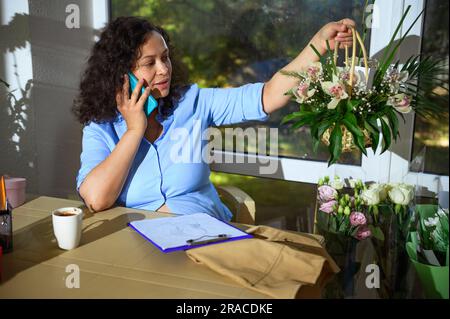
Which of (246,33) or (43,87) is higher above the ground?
(246,33)

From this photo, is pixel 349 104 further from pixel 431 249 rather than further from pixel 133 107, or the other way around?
pixel 133 107

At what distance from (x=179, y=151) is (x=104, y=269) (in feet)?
2.36

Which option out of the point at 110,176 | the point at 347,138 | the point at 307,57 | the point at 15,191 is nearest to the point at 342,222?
the point at 347,138

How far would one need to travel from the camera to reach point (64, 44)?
7.31 feet

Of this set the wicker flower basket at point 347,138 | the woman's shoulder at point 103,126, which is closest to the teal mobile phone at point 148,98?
the woman's shoulder at point 103,126

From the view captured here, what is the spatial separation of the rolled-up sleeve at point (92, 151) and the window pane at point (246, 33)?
2.43ft

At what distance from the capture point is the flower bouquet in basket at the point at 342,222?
4.07 ft

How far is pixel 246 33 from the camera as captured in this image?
209 centimetres

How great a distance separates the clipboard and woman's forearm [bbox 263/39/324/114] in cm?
55

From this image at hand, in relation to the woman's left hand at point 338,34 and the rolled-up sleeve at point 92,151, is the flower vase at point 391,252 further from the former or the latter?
the rolled-up sleeve at point 92,151

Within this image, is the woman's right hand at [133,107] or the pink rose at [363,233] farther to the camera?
the woman's right hand at [133,107]

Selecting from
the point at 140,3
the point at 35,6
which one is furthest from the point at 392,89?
the point at 35,6

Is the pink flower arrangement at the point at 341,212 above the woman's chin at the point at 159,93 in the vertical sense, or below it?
below
